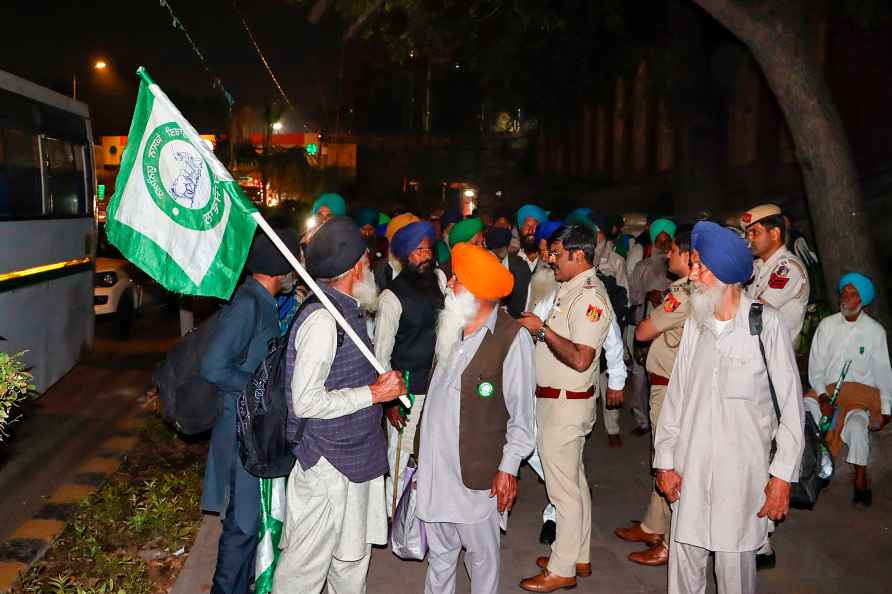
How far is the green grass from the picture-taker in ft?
17.7

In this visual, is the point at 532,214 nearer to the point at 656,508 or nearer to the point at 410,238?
the point at 410,238

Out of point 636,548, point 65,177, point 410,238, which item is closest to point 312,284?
point 410,238

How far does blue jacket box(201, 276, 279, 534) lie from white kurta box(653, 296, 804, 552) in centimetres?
214

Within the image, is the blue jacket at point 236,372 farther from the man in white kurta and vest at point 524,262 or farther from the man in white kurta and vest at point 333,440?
the man in white kurta and vest at point 524,262

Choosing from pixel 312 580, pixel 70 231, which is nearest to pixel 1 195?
pixel 70 231

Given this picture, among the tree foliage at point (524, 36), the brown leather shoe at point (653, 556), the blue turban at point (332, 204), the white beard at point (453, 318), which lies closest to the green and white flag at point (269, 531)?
the white beard at point (453, 318)

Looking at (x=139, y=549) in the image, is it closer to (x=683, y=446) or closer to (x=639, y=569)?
(x=639, y=569)

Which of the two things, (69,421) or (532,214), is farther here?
(69,421)

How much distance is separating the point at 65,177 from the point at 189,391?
757cm

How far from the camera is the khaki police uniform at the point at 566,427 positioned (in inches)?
207

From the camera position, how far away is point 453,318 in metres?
4.40

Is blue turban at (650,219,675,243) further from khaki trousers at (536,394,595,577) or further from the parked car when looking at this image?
the parked car

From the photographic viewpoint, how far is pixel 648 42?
17766 millimetres

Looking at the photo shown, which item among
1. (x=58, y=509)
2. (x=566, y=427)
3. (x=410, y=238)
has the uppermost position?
(x=410, y=238)
